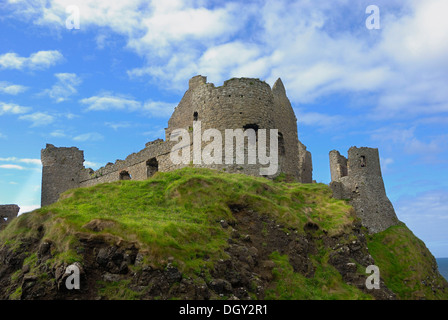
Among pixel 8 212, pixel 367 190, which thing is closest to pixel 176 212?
pixel 367 190

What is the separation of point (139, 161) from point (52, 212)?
600 inches

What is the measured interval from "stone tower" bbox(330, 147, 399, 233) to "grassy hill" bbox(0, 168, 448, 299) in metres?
2.88

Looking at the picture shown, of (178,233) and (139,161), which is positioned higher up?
(139,161)

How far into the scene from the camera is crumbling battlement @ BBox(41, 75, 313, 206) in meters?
23.5

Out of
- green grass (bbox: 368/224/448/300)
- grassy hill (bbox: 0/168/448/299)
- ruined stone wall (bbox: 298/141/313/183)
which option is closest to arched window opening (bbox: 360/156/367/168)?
green grass (bbox: 368/224/448/300)

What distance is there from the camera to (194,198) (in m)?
16.5

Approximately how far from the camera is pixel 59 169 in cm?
3375

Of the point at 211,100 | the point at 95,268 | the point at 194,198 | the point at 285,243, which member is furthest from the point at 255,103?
the point at 95,268

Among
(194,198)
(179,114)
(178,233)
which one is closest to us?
(178,233)

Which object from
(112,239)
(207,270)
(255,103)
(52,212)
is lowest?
(207,270)

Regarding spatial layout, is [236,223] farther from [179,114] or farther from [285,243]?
[179,114]

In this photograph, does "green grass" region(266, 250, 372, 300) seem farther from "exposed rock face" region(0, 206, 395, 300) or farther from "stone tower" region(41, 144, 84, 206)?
"stone tower" region(41, 144, 84, 206)

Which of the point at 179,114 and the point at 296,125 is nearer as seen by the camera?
the point at 296,125

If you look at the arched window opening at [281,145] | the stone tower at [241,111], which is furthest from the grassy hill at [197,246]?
the arched window opening at [281,145]
